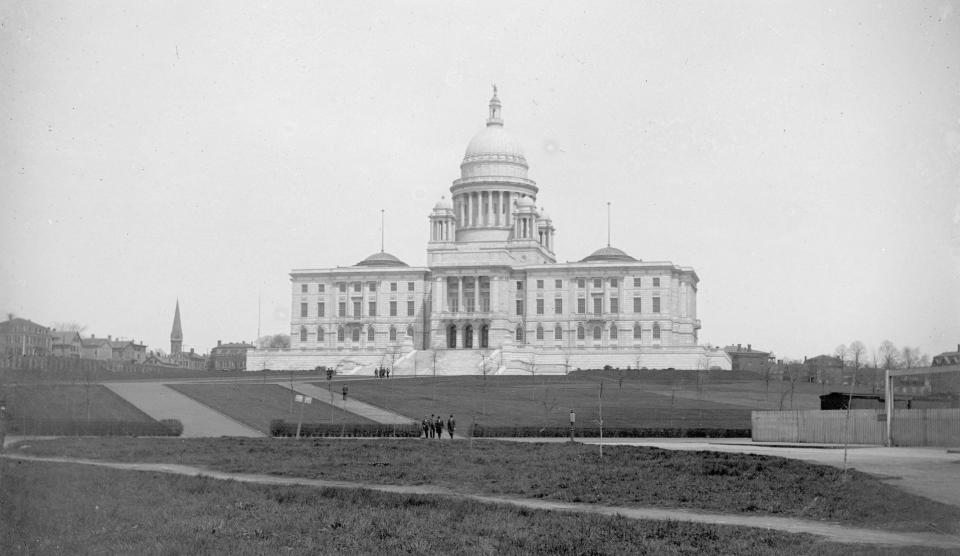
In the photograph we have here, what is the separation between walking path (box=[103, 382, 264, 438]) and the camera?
56938 mm

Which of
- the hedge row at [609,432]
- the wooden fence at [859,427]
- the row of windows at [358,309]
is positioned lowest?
the hedge row at [609,432]

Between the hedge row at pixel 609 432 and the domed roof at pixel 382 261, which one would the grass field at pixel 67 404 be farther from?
the domed roof at pixel 382 261

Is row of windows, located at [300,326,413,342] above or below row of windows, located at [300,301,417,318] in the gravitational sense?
below

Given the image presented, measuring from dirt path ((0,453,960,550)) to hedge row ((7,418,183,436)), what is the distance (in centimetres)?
956

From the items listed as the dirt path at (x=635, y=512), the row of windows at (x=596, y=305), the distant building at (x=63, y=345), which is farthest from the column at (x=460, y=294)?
the dirt path at (x=635, y=512)

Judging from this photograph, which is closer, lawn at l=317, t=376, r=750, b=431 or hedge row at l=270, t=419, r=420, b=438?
hedge row at l=270, t=419, r=420, b=438

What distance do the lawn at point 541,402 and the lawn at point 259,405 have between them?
429 cm

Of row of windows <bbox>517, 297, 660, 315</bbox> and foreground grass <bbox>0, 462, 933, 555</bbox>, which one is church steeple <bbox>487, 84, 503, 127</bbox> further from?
foreground grass <bbox>0, 462, 933, 555</bbox>

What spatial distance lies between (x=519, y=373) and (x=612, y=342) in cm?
1534

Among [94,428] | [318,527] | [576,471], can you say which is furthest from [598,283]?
[318,527]

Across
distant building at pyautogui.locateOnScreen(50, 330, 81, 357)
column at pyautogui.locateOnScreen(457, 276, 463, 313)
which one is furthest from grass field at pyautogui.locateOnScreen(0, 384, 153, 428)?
column at pyautogui.locateOnScreen(457, 276, 463, 313)

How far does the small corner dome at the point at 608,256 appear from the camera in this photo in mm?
123500

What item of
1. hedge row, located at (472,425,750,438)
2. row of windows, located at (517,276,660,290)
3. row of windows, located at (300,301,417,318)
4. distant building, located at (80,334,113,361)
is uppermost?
row of windows, located at (517,276,660,290)

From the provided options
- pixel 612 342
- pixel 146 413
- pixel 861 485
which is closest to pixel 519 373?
pixel 612 342
